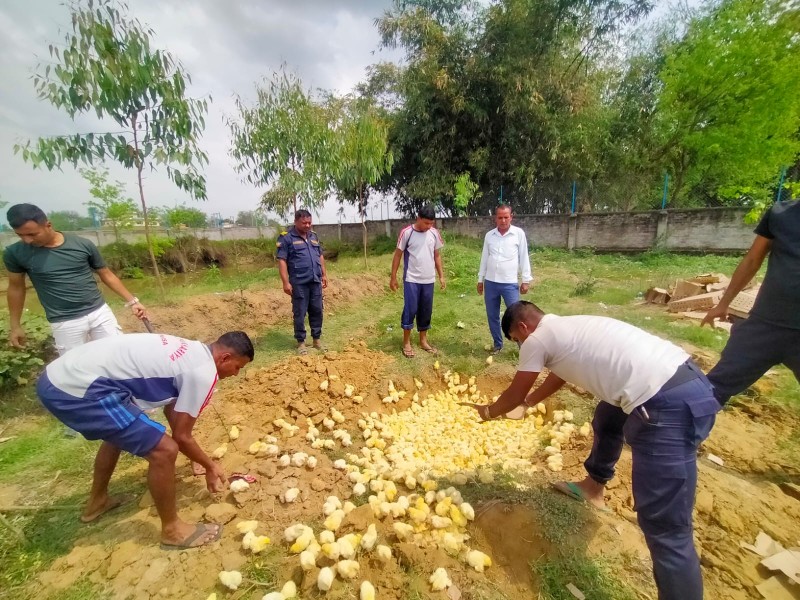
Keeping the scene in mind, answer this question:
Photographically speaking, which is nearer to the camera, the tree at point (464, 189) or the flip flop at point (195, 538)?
the flip flop at point (195, 538)

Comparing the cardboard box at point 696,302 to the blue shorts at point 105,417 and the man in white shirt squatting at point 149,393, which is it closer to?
the man in white shirt squatting at point 149,393

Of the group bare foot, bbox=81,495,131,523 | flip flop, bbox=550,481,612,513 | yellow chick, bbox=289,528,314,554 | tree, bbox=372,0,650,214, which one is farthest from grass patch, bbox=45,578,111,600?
tree, bbox=372,0,650,214

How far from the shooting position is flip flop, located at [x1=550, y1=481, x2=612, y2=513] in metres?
2.42

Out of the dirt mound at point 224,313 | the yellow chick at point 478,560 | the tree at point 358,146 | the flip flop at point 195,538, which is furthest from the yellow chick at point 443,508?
the tree at point 358,146

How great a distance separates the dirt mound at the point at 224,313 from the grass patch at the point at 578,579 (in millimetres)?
5468

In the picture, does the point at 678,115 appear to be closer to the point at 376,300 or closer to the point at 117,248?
the point at 376,300

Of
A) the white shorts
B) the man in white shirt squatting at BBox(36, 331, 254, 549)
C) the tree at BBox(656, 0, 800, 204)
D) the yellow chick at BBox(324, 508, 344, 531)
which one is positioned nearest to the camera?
the man in white shirt squatting at BBox(36, 331, 254, 549)

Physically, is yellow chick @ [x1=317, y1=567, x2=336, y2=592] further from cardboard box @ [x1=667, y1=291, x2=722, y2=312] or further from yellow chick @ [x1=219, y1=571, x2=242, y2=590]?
cardboard box @ [x1=667, y1=291, x2=722, y2=312]

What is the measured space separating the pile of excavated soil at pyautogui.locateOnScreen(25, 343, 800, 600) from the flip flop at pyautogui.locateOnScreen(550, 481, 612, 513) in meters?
0.11

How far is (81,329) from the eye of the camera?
10.9 ft

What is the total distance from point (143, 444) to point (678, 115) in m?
18.4

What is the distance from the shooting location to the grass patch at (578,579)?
6.20 ft

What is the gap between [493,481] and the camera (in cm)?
266

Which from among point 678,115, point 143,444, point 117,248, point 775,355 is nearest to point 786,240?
point 775,355
